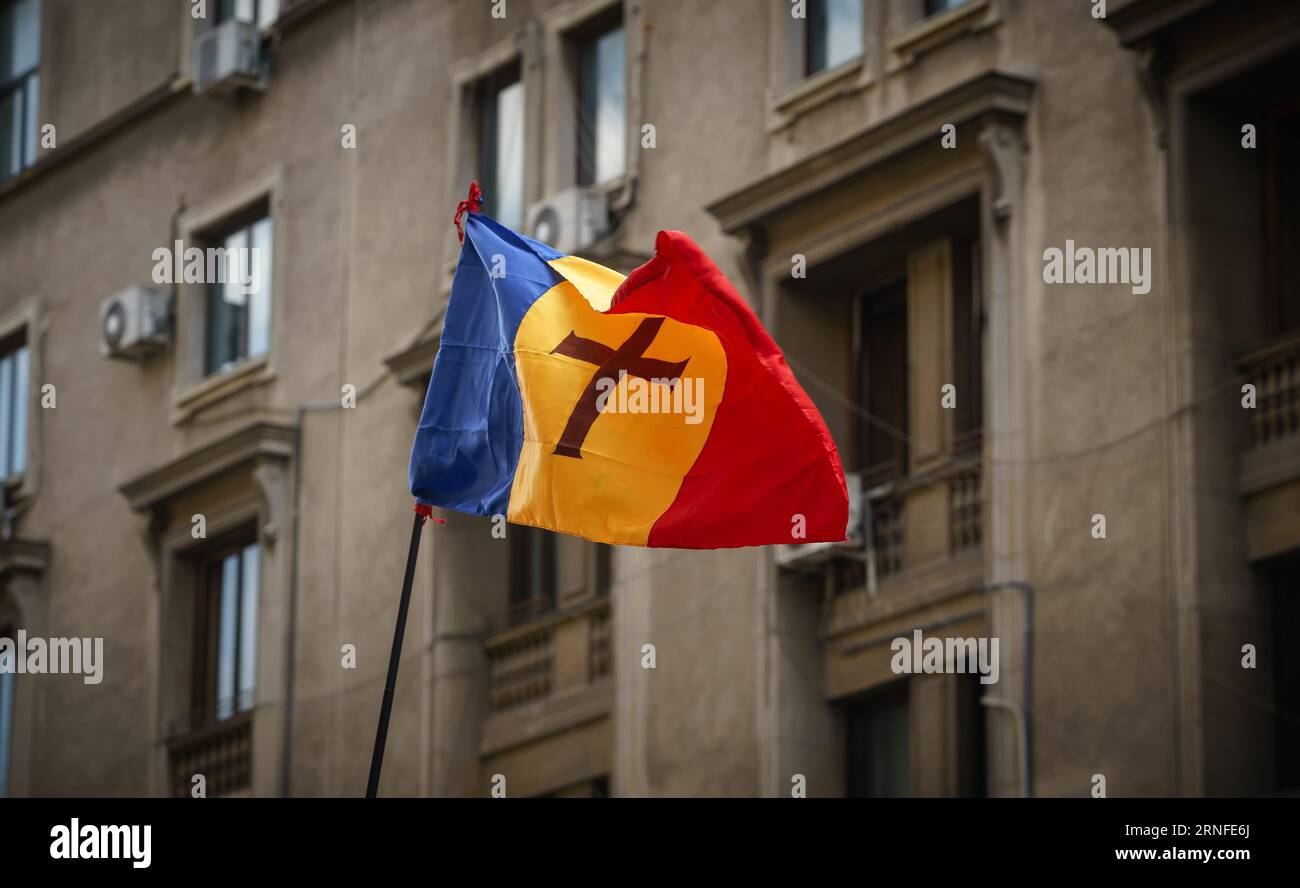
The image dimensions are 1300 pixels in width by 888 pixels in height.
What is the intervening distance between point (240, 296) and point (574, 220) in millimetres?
7084

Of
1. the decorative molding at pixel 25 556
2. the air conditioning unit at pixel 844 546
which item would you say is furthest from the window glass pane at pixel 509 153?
the decorative molding at pixel 25 556

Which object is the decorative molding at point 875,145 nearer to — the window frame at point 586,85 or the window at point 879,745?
the window frame at point 586,85

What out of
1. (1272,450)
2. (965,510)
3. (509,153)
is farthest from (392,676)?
(509,153)

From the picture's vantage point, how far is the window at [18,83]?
36.0 m

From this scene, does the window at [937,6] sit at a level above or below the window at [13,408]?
above

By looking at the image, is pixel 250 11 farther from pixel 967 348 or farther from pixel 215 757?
pixel 967 348

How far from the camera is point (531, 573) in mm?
27484

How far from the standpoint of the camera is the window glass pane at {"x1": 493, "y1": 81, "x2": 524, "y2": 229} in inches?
1079

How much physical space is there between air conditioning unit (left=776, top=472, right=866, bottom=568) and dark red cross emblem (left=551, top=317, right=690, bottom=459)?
7.80 m

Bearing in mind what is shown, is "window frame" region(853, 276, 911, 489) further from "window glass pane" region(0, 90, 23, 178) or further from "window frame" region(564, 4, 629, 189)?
"window glass pane" region(0, 90, 23, 178)

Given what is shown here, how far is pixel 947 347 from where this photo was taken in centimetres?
2255

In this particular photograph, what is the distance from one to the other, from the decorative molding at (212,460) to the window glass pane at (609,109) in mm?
5067

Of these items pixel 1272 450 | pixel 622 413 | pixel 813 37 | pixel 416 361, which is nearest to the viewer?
pixel 622 413

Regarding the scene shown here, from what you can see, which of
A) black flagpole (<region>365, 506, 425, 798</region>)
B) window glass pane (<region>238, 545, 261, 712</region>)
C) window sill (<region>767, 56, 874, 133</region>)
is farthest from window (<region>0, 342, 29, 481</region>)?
black flagpole (<region>365, 506, 425, 798</region>)
